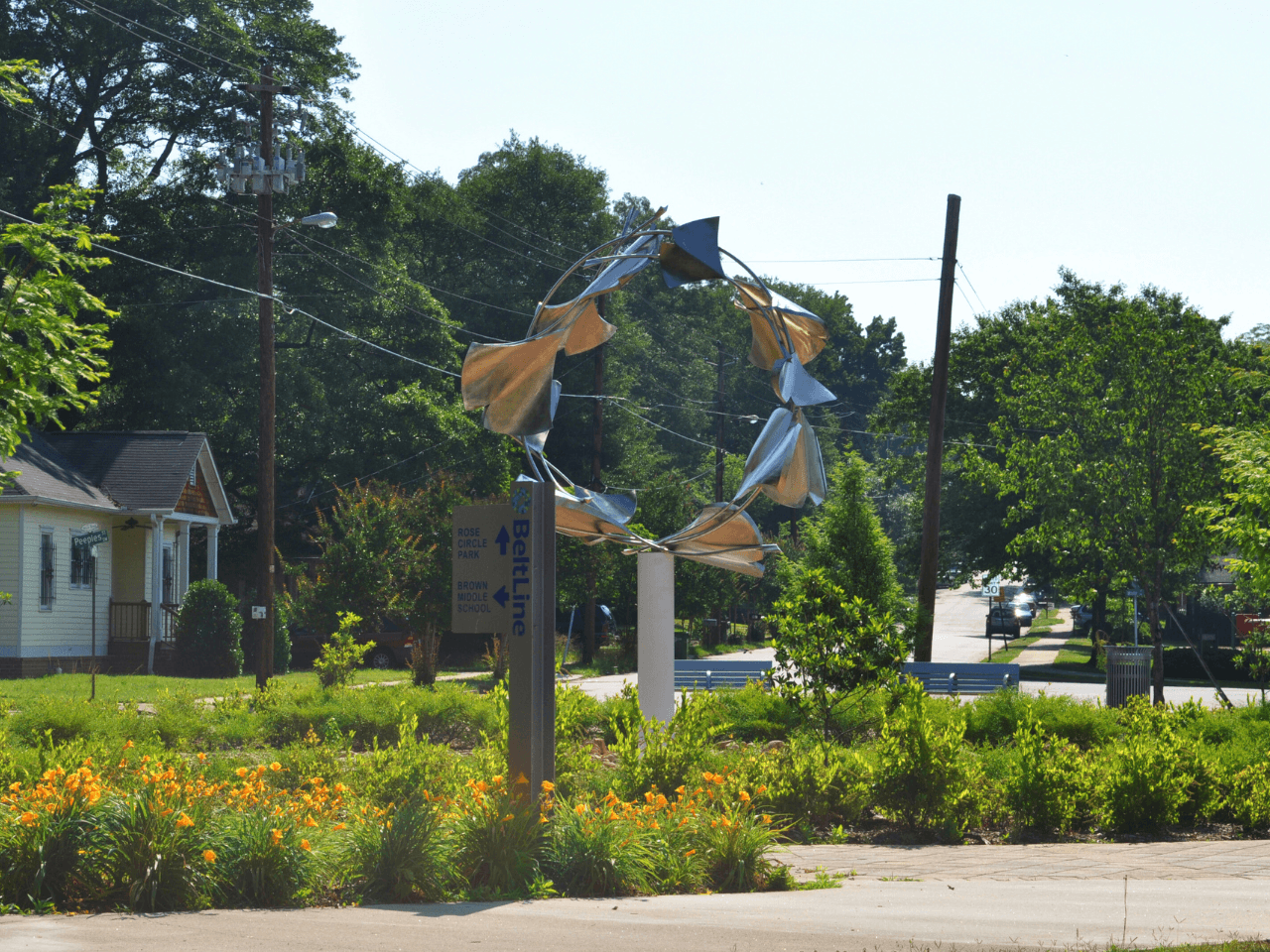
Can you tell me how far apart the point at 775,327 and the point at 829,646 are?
3.84 meters

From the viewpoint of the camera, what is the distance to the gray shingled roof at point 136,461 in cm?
3166

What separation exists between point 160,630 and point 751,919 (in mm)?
28490

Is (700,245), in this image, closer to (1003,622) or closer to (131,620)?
(131,620)

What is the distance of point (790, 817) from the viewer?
10453 mm

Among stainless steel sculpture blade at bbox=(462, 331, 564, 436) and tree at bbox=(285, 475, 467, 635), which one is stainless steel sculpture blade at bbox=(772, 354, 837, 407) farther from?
tree at bbox=(285, 475, 467, 635)

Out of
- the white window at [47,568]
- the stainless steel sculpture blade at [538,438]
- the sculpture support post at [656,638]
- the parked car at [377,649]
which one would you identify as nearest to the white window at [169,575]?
the parked car at [377,649]

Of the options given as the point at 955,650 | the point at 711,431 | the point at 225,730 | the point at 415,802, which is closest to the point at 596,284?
the point at 415,802

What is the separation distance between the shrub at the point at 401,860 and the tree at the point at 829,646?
22.9ft

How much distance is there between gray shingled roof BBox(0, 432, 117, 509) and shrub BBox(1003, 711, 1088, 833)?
77.9ft

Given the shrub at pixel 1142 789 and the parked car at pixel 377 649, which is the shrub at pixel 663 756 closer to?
the shrub at pixel 1142 789

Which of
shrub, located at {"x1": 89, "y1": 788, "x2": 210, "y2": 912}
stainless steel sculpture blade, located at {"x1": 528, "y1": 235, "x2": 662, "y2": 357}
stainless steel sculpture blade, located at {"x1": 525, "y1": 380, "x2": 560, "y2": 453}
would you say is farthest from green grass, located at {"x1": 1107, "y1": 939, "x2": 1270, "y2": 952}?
stainless steel sculpture blade, located at {"x1": 528, "y1": 235, "x2": 662, "y2": 357}

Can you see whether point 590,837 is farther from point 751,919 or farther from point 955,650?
point 955,650

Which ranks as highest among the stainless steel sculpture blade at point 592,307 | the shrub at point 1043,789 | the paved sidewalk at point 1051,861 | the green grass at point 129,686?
the stainless steel sculpture blade at point 592,307

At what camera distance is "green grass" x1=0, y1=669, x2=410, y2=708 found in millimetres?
20125
